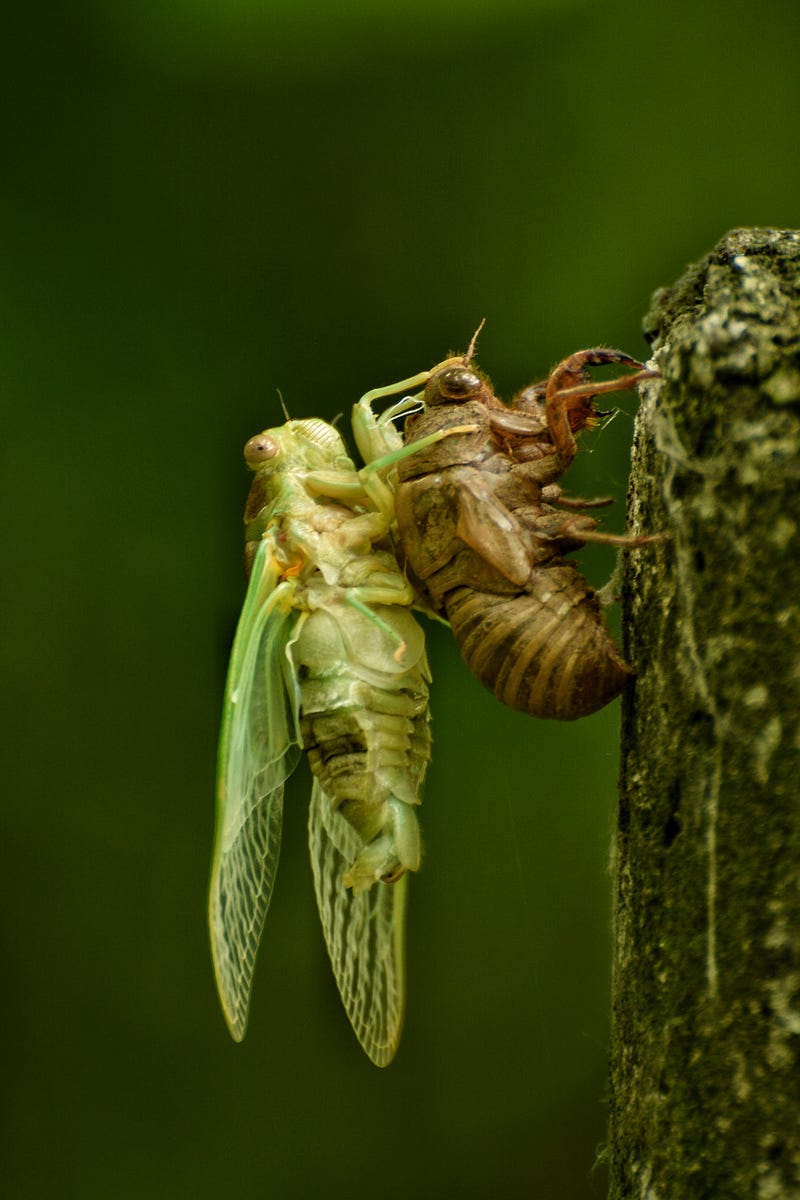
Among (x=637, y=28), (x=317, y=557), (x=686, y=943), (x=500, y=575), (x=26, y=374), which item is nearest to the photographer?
(x=686, y=943)

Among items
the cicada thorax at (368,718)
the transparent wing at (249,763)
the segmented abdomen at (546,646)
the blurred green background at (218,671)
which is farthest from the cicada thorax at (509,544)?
the blurred green background at (218,671)

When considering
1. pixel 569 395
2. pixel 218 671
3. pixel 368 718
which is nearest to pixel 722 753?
pixel 569 395

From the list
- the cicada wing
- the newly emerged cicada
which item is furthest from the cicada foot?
the cicada wing

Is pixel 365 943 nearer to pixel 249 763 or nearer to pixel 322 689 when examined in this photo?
pixel 249 763

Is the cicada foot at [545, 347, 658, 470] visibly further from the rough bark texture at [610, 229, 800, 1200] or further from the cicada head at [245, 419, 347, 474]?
the cicada head at [245, 419, 347, 474]

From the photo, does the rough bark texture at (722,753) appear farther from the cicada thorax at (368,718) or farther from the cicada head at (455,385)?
the cicada thorax at (368,718)

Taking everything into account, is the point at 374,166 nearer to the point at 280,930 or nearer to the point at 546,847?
the point at 546,847

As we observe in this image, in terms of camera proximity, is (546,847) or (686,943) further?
(546,847)

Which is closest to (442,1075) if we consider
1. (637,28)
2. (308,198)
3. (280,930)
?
(280,930)

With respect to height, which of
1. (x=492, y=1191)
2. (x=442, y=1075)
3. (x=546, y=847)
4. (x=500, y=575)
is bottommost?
(x=492, y=1191)
